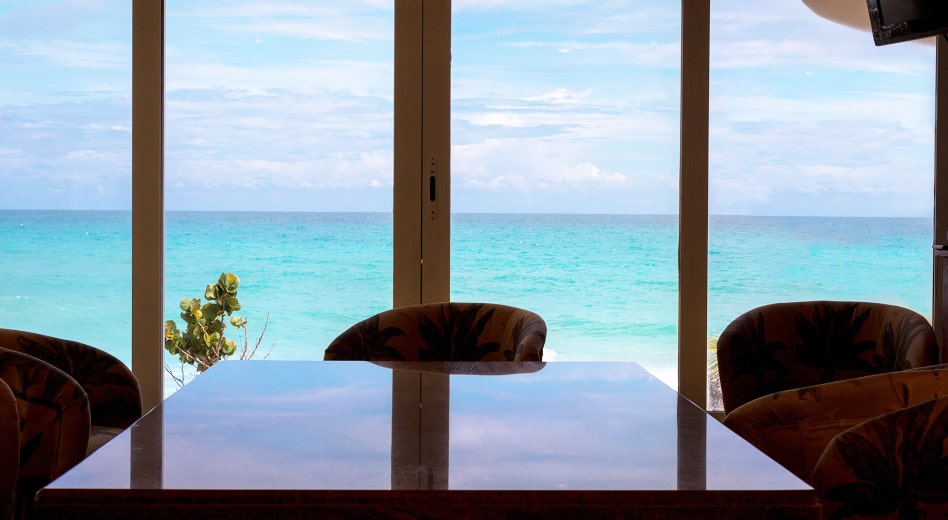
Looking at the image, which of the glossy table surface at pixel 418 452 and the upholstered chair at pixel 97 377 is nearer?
the glossy table surface at pixel 418 452

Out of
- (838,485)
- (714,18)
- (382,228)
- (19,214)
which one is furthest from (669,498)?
(19,214)

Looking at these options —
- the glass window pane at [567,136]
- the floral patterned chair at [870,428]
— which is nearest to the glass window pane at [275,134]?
the glass window pane at [567,136]

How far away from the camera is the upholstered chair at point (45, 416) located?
1.70 m

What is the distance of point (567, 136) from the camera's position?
13.3 ft

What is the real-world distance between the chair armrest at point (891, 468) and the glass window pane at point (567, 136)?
9.08 feet

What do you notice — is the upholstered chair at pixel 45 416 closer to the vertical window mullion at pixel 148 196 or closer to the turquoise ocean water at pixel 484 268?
the vertical window mullion at pixel 148 196

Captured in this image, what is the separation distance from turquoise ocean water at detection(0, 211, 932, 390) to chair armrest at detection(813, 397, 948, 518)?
2767 mm

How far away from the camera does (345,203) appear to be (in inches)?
159

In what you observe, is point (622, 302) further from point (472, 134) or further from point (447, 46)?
point (447, 46)

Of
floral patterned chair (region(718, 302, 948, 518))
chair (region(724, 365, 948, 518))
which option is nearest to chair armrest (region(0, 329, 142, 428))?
floral patterned chair (region(718, 302, 948, 518))

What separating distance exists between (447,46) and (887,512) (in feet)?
9.83

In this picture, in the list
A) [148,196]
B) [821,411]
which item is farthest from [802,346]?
[148,196]

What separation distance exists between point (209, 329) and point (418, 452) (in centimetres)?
297

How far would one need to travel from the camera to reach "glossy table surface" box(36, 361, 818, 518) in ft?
3.61
